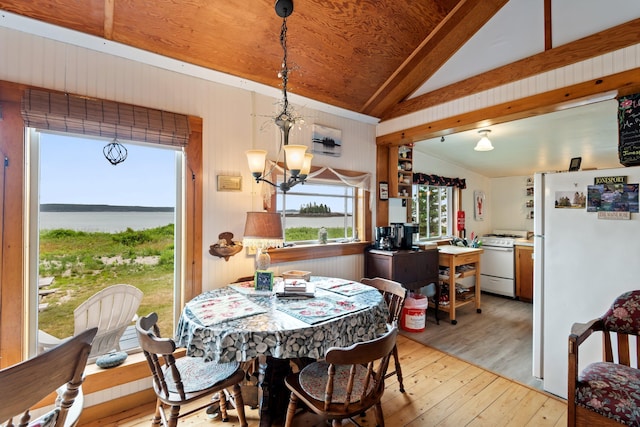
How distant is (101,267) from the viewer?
212cm

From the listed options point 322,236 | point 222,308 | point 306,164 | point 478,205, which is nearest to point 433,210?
point 478,205

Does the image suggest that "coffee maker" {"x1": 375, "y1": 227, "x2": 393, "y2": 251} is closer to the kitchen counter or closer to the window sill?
the window sill

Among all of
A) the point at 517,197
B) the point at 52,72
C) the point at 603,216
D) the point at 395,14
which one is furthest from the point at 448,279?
the point at 52,72

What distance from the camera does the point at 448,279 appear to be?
3734 mm

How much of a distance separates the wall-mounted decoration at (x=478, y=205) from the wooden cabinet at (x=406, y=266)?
229cm

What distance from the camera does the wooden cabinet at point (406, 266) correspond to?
323 cm

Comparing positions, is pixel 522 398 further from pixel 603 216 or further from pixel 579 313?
pixel 603 216

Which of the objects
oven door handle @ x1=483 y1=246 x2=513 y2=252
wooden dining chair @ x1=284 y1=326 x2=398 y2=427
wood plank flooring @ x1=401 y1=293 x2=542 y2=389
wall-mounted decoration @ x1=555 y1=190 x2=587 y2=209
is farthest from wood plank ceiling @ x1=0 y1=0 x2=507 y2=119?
oven door handle @ x1=483 y1=246 x2=513 y2=252

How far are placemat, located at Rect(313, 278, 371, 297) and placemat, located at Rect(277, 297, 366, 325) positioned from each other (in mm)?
209

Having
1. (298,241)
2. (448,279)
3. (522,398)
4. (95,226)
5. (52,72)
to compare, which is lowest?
(522,398)

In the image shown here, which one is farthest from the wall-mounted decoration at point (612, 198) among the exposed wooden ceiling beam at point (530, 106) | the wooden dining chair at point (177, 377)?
the wooden dining chair at point (177, 377)

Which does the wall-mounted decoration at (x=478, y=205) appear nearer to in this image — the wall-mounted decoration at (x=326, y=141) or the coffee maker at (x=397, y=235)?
the coffee maker at (x=397, y=235)

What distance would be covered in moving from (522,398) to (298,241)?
2306mm

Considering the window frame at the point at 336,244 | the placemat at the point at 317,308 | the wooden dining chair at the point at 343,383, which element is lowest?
the wooden dining chair at the point at 343,383
